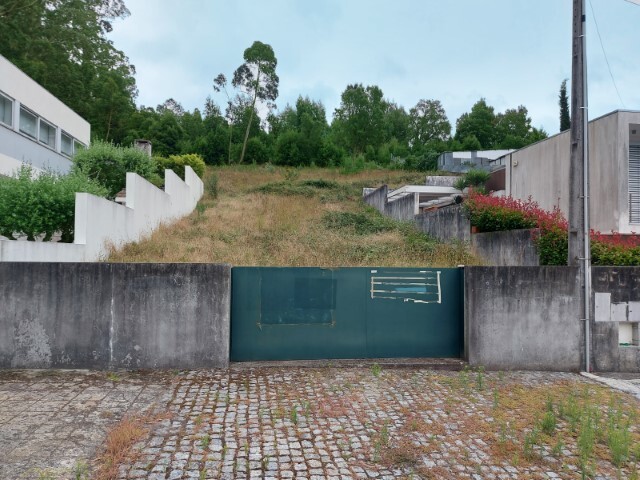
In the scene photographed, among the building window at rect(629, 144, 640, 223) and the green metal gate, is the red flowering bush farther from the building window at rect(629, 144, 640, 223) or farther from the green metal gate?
the green metal gate

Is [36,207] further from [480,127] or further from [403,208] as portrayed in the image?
[480,127]

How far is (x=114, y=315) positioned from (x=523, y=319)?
610 cm

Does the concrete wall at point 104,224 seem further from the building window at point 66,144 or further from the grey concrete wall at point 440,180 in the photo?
the grey concrete wall at point 440,180

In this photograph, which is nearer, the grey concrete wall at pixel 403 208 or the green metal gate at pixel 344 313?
the green metal gate at pixel 344 313

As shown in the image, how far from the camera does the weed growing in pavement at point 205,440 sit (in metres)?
4.06

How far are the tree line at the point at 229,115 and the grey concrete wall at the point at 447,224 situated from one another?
22598 mm

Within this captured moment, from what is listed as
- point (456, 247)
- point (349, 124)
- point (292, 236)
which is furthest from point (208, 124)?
point (456, 247)

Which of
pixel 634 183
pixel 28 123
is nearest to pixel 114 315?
pixel 28 123

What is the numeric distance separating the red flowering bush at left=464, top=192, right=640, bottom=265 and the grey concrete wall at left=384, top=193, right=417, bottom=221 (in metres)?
4.77

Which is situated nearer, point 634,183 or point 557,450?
point 557,450

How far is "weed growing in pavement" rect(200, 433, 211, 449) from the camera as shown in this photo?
406 cm

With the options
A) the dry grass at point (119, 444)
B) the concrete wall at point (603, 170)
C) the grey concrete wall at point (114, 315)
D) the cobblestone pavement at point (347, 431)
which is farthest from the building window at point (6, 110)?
the concrete wall at point (603, 170)

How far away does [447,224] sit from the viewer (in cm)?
1391

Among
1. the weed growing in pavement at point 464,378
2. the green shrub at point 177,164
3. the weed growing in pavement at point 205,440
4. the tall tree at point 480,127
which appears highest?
the tall tree at point 480,127
